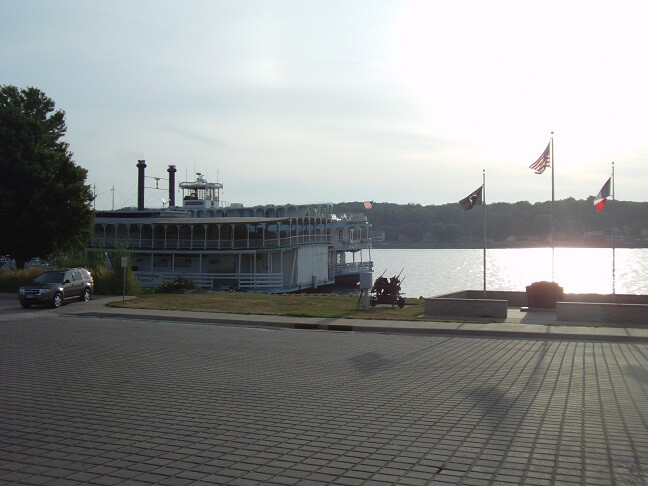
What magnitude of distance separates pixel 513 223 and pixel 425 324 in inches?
4348

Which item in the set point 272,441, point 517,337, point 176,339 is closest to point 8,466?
point 272,441

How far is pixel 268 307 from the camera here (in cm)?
2728

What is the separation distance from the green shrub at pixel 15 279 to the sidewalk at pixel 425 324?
10.5 m

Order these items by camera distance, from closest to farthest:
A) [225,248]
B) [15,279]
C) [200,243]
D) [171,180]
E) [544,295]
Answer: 1. [544,295]
2. [15,279]
3. [225,248]
4. [200,243]
5. [171,180]

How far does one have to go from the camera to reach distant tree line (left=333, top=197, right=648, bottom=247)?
98.2 m

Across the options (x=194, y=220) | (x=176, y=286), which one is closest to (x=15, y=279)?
(x=176, y=286)

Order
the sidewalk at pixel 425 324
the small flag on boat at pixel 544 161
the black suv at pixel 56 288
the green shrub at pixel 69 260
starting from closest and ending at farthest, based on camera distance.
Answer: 1. the sidewalk at pixel 425 324
2. the black suv at pixel 56 288
3. the small flag on boat at pixel 544 161
4. the green shrub at pixel 69 260

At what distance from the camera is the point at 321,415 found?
28.6 feet

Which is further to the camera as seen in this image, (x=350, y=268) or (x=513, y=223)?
(x=513, y=223)

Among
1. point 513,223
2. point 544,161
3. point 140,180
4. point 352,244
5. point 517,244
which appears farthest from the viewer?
point 513,223

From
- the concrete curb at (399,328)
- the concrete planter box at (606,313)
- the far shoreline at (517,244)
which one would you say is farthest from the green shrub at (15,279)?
the far shoreline at (517,244)

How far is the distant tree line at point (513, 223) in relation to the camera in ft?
322

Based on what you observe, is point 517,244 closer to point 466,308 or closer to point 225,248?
point 225,248

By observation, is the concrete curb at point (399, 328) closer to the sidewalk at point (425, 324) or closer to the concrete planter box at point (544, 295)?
the sidewalk at point (425, 324)
